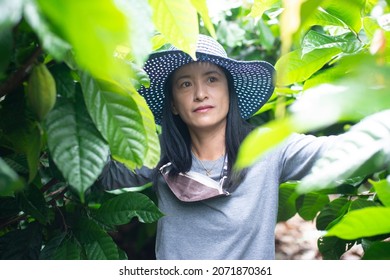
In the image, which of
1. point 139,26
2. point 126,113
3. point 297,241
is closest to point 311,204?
point 126,113

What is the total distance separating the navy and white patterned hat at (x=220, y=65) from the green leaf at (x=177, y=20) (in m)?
0.55

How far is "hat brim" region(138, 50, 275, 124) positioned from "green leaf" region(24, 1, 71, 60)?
88 centimetres

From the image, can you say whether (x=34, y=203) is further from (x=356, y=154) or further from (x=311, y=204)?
(x=311, y=204)

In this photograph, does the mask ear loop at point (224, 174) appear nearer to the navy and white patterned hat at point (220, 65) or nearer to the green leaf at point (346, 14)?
the navy and white patterned hat at point (220, 65)

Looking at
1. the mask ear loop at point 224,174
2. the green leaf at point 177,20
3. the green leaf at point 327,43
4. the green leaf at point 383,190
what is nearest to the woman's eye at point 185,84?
the mask ear loop at point 224,174

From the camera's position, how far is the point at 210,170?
140 centimetres

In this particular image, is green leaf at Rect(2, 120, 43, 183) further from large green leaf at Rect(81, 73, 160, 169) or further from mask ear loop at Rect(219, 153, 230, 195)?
mask ear loop at Rect(219, 153, 230, 195)

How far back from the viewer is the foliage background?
36cm

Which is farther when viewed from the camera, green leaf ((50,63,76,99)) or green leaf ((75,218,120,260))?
green leaf ((75,218,120,260))

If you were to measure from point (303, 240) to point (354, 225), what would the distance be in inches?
99.7

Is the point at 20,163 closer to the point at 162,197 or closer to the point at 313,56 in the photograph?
the point at 162,197

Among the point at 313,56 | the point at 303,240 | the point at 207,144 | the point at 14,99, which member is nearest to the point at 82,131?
the point at 14,99

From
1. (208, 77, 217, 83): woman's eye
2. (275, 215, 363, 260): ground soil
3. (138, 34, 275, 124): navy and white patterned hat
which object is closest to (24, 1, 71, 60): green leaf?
(138, 34, 275, 124): navy and white patterned hat

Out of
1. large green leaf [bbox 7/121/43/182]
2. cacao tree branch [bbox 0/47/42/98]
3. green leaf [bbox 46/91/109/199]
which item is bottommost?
large green leaf [bbox 7/121/43/182]
